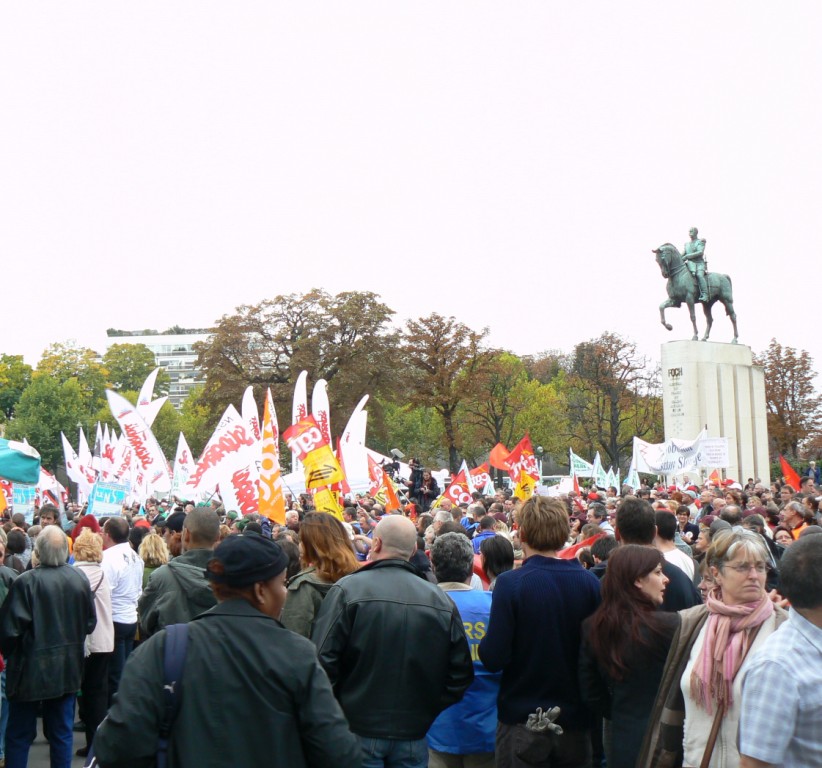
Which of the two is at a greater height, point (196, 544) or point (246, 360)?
point (246, 360)

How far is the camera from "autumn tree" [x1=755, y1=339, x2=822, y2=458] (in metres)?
66.3

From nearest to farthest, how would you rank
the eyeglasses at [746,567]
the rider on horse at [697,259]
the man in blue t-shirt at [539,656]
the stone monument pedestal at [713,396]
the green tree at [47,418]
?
the eyeglasses at [746,567], the man in blue t-shirt at [539,656], the stone monument pedestal at [713,396], the rider on horse at [697,259], the green tree at [47,418]

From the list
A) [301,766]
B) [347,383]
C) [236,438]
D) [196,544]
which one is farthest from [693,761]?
[347,383]

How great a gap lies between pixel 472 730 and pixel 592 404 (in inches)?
2440

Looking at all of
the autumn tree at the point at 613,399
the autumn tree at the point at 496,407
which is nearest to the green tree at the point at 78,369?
the autumn tree at the point at 496,407

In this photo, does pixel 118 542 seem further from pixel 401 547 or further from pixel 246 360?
pixel 246 360

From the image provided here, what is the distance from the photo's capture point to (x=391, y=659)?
4637mm

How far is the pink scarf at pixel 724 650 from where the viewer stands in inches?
151

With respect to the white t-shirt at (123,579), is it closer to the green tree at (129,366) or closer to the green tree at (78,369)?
the green tree at (78,369)

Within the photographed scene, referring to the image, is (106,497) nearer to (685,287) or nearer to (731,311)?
(685,287)

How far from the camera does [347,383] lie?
58.8 meters

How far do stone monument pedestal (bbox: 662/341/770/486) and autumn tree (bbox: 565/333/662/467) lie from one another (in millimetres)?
26225

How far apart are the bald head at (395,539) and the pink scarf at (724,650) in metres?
1.56

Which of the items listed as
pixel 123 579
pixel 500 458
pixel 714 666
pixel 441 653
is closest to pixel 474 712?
pixel 441 653
